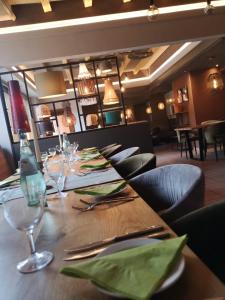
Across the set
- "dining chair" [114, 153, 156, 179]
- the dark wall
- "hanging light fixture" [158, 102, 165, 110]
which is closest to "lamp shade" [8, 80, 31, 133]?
"dining chair" [114, 153, 156, 179]

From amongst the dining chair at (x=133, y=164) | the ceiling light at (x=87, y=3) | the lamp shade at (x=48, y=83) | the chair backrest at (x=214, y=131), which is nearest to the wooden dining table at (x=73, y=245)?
the dining chair at (x=133, y=164)

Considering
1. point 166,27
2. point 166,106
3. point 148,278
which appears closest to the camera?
point 148,278

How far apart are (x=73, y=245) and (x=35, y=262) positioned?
12 cm

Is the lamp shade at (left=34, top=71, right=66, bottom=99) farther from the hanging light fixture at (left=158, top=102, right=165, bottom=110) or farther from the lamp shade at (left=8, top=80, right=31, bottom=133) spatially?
the hanging light fixture at (left=158, top=102, right=165, bottom=110)

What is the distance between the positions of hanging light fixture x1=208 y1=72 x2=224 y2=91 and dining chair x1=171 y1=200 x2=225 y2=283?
30.7 ft

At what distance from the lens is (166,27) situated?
16.6 ft

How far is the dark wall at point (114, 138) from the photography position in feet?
17.7

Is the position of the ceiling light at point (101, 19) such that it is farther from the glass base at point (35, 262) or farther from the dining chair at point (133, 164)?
the glass base at point (35, 262)

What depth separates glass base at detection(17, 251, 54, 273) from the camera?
0.72 m

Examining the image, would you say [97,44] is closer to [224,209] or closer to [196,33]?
[196,33]

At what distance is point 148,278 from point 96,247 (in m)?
0.26

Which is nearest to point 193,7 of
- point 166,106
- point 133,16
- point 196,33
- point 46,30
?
point 196,33

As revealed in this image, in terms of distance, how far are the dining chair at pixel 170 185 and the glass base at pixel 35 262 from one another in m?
0.72

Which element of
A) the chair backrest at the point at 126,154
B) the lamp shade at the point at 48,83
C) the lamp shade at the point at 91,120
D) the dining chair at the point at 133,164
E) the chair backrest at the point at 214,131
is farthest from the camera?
the chair backrest at the point at 214,131
